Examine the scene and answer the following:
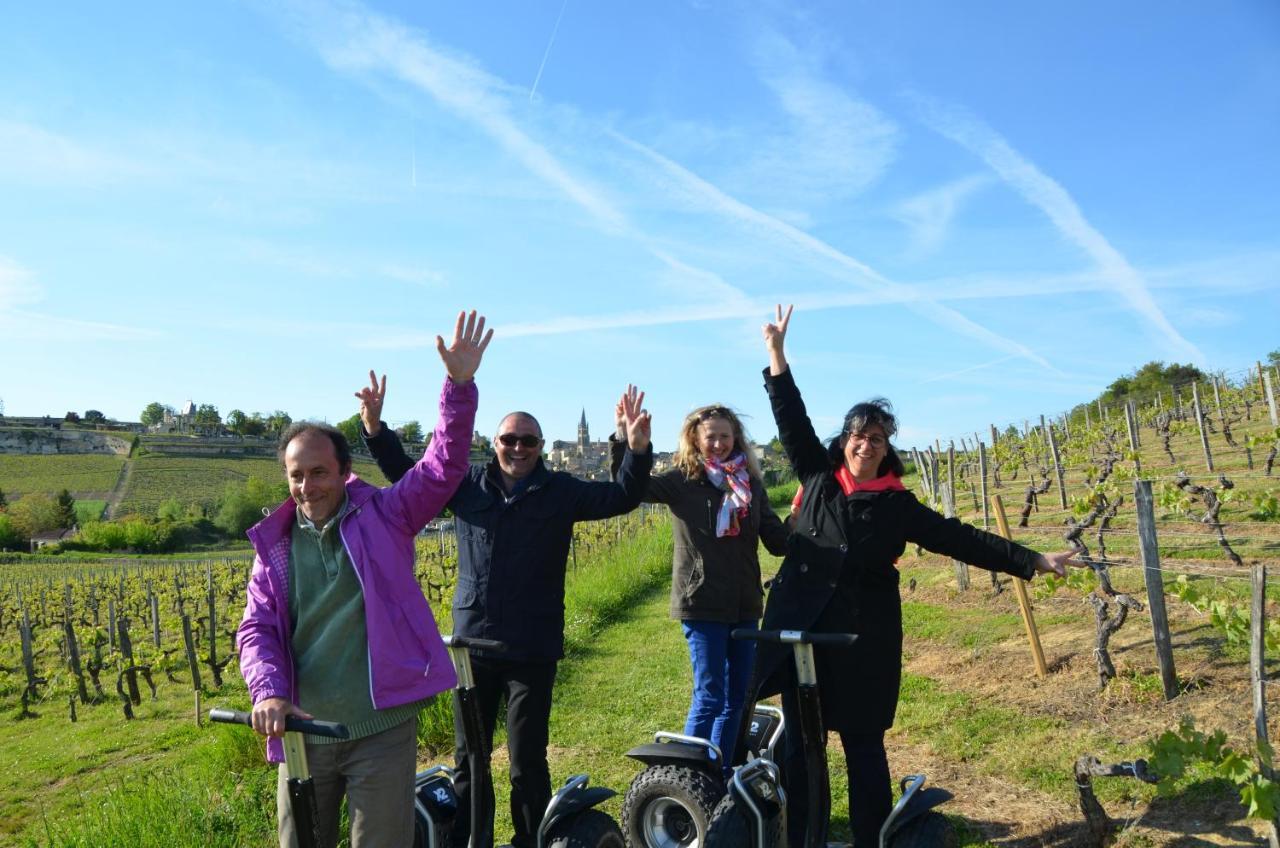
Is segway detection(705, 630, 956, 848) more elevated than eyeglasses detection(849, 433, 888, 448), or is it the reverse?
eyeglasses detection(849, 433, 888, 448)

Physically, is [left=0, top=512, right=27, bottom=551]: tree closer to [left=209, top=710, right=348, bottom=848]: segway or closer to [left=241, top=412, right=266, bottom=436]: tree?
[left=241, top=412, right=266, bottom=436]: tree

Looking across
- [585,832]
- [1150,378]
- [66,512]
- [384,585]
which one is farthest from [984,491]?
[66,512]

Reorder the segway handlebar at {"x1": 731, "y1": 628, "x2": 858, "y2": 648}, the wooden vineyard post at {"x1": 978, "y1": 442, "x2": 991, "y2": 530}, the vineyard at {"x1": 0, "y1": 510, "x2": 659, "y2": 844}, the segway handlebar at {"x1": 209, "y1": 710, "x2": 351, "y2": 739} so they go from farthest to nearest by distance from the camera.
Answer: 1. the wooden vineyard post at {"x1": 978, "y1": 442, "x2": 991, "y2": 530}
2. the vineyard at {"x1": 0, "y1": 510, "x2": 659, "y2": 844}
3. the segway handlebar at {"x1": 731, "y1": 628, "x2": 858, "y2": 648}
4. the segway handlebar at {"x1": 209, "y1": 710, "x2": 351, "y2": 739}

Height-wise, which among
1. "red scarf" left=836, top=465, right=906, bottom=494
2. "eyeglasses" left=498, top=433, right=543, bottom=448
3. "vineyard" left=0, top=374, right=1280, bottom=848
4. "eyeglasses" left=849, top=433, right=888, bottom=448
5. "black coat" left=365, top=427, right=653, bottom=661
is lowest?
"vineyard" left=0, top=374, right=1280, bottom=848

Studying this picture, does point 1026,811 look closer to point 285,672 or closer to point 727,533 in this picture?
point 727,533

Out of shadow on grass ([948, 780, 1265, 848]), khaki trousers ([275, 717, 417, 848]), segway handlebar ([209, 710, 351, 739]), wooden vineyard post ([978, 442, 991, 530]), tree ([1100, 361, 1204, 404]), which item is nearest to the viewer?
segway handlebar ([209, 710, 351, 739])

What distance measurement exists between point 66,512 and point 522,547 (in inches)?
3144

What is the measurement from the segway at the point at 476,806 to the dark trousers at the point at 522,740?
31 mm

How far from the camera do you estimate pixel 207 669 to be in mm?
16641

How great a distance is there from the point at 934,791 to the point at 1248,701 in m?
2.77

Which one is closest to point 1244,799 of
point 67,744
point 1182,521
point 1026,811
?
point 1026,811

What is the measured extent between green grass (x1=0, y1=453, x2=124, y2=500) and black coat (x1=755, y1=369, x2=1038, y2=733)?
93.6 meters

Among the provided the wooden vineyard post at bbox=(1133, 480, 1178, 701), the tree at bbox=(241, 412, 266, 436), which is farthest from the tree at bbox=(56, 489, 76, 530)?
the wooden vineyard post at bbox=(1133, 480, 1178, 701)

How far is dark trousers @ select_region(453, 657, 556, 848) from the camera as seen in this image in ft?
10.3
